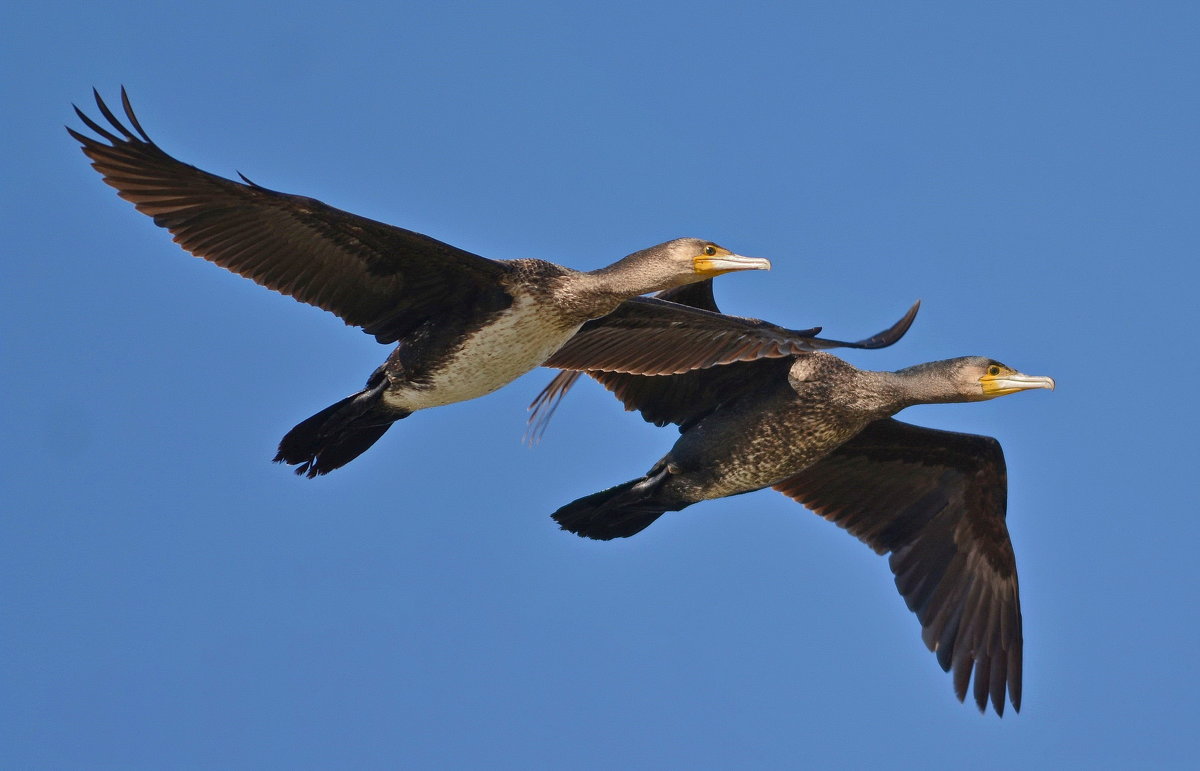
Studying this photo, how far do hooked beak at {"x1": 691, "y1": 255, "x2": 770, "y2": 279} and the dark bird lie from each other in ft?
0.04

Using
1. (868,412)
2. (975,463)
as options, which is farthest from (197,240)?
(975,463)

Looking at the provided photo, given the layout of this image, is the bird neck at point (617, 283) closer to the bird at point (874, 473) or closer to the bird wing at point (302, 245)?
the bird wing at point (302, 245)

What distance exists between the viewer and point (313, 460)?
10562 millimetres

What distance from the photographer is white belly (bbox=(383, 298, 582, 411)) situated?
10234 mm

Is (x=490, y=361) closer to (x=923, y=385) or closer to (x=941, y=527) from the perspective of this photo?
(x=923, y=385)

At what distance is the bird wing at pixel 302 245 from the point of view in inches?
382

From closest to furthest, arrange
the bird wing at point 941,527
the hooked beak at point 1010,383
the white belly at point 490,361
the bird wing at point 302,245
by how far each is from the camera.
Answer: the bird wing at point 302,245 < the white belly at point 490,361 < the hooked beak at point 1010,383 < the bird wing at point 941,527

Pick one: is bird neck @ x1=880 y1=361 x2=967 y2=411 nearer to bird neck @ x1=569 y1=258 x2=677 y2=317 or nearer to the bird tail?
bird neck @ x1=569 y1=258 x2=677 y2=317

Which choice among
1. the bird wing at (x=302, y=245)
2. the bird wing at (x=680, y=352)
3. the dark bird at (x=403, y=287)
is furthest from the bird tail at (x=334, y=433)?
the bird wing at (x=680, y=352)

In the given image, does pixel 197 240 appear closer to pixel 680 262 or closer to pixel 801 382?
pixel 680 262

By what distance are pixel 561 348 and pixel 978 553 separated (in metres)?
3.47

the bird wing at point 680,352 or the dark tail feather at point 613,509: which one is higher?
the bird wing at point 680,352

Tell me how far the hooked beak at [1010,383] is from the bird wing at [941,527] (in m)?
0.91

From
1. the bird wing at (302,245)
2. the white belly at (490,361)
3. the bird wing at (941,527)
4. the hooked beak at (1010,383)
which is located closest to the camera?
the bird wing at (302,245)
